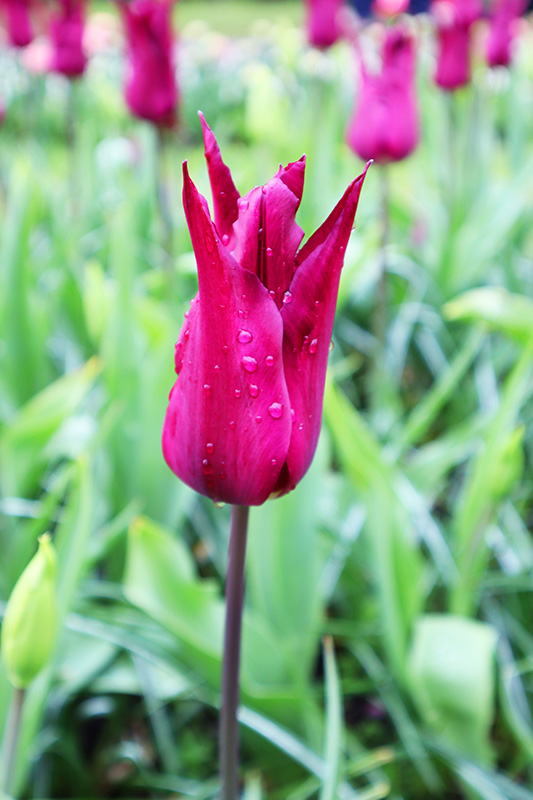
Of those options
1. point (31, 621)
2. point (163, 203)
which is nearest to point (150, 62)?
point (163, 203)

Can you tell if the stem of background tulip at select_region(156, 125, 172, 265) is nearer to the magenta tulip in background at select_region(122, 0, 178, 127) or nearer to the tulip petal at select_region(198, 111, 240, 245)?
the magenta tulip in background at select_region(122, 0, 178, 127)

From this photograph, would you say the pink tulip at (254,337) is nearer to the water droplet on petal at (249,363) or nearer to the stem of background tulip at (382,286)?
the water droplet on petal at (249,363)

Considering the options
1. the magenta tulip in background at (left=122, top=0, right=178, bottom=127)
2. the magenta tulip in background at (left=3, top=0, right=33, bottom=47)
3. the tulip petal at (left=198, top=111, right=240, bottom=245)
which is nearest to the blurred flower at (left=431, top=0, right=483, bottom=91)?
the magenta tulip in background at (left=122, top=0, right=178, bottom=127)

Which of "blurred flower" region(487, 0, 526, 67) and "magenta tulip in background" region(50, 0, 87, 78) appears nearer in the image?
"magenta tulip in background" region(50, 0, 87, 78)

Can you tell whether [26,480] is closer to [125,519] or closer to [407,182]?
[125,519]

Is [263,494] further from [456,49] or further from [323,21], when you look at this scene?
[323,21]
